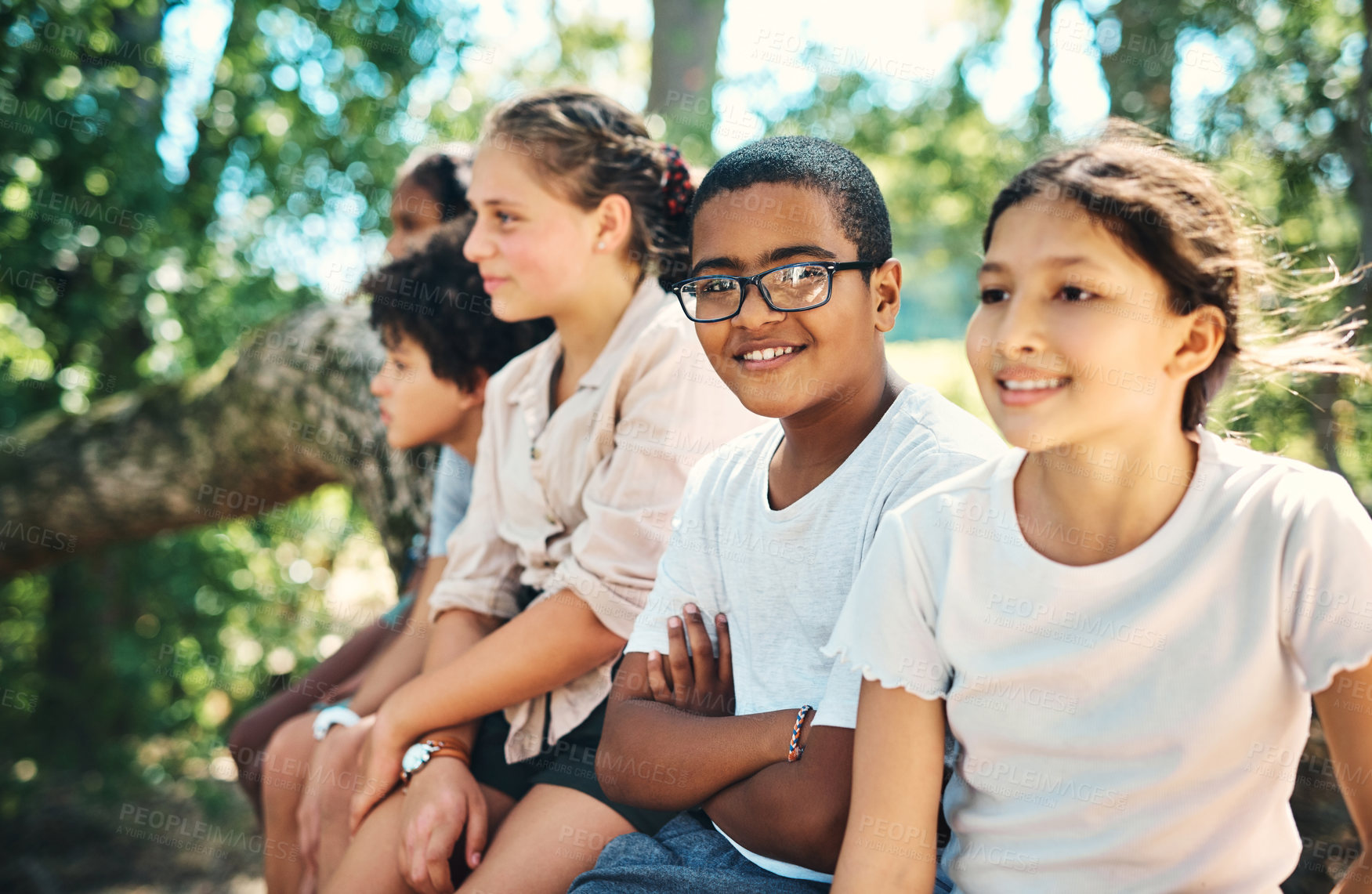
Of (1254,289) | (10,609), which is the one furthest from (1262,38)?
(10,609)

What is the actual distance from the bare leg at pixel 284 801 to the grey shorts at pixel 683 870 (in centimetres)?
128

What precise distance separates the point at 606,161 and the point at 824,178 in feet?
2.77

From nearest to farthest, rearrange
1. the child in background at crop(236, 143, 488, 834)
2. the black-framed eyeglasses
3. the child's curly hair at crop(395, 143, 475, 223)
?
1. the black-framed eyeglasses
2. the child in background at crop(236, 143, 488, 834)
3. the child's curly hair at crop(395, 143, 475, 223)

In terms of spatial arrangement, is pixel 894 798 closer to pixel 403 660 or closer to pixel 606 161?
pixel 606 161

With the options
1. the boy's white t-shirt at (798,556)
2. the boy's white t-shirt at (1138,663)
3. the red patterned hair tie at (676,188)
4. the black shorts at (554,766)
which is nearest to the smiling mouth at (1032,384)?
the boy's white t-shirt at (1138,663)

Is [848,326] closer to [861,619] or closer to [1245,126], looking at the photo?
[861,619]

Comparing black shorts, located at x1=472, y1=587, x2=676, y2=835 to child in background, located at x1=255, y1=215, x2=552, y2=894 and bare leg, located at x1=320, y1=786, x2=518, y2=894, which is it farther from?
child in background, located at x1=255, y1=215, x2=552, y2=894

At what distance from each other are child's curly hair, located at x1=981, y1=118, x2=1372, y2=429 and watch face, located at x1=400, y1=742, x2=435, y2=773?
63.9 inches

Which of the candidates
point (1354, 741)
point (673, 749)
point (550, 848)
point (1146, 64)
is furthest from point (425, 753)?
point (1146, 64)

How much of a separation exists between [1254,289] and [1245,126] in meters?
2.58

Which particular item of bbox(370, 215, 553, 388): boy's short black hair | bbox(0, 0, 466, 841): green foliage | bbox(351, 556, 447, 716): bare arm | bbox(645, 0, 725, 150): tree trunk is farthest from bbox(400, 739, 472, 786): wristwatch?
bbox(645, 0, 725, 150): tree trunk

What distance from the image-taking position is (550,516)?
2.41 m

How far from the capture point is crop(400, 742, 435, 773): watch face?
87.6 inches

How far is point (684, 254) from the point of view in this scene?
2.45 meters
